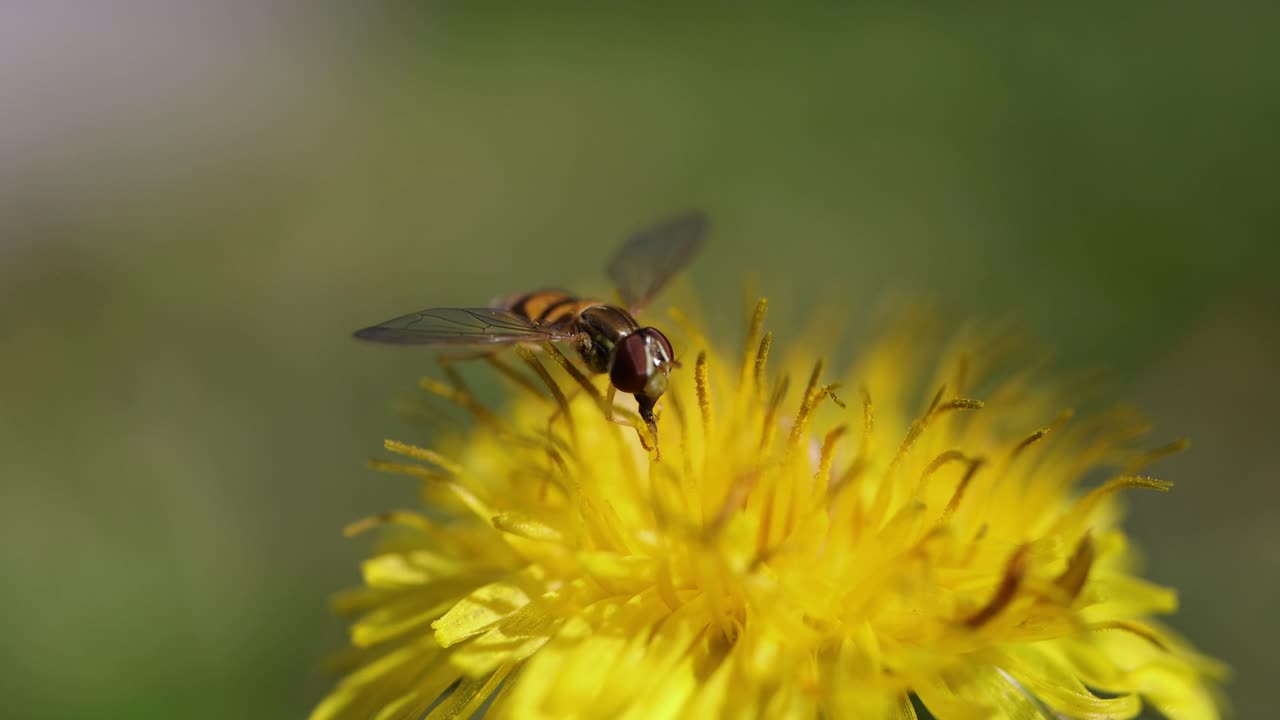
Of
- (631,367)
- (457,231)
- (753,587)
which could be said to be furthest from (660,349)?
(457,231)

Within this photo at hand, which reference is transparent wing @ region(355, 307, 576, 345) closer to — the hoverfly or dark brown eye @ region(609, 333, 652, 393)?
the hoverfly

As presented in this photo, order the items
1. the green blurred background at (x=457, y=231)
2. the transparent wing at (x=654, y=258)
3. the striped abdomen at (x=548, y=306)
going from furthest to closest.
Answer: the green blurred background at (x=457, y=231) < the transparent wing at (x=654, y=258) < the striped abdomen at (x=548, y=306)

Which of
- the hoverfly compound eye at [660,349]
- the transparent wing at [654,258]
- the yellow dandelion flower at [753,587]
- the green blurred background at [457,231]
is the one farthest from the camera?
the green blurred background at [457,231]

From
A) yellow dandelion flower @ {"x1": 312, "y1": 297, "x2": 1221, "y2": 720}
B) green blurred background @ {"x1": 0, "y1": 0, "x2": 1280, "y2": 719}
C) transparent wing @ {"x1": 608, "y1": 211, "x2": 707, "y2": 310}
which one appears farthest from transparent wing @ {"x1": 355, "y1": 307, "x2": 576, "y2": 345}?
green blurred background @ {"x1": 0, "y1": 0, "x2": 1280, "y2": 719}

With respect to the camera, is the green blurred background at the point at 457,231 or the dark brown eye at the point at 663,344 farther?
the green blurred background at the point at 457,231

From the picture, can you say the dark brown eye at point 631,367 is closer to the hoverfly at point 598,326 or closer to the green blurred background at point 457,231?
the hoverfly at point 598,326

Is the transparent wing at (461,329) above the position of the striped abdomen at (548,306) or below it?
below

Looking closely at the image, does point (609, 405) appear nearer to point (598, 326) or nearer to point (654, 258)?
point (598, 326)

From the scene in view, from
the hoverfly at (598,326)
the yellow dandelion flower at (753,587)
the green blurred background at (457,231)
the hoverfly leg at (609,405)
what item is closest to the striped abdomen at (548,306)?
the hoverfly at (598,326)
